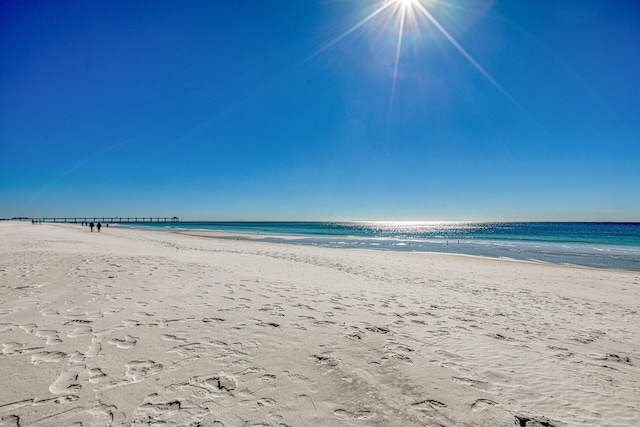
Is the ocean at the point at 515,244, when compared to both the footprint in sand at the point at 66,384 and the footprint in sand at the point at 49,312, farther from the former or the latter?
the footprint in sand at the point at 66,384

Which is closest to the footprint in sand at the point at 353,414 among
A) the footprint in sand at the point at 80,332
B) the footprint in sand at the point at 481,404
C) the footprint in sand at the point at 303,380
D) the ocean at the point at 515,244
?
the footprint in sand at the point at 303,380

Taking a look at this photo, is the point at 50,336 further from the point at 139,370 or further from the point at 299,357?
the point at 299,357

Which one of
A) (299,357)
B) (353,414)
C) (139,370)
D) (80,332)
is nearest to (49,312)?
(80,332)

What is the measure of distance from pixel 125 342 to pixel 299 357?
2750mm

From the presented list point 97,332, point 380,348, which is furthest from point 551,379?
point 97,332

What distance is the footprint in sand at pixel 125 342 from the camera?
4281 millimetres

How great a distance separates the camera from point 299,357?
4289 millimetres

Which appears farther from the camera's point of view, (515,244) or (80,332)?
(515,244)

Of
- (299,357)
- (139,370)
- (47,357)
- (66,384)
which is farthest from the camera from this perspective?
(299,357)

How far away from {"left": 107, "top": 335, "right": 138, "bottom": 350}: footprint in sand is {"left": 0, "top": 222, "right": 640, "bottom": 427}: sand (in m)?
0.02

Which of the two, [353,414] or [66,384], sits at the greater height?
[66,384]

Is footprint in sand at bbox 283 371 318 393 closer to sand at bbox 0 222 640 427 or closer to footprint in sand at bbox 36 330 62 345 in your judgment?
sand at bbox 0 222 640 427

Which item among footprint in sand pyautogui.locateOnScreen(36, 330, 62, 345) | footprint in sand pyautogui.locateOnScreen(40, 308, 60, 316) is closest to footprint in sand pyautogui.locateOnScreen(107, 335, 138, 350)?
footprint in sand pyautogui.locateOnScreen(36, 330, 62, 345)

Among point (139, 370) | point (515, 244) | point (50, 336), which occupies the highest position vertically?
point (50, 336)
